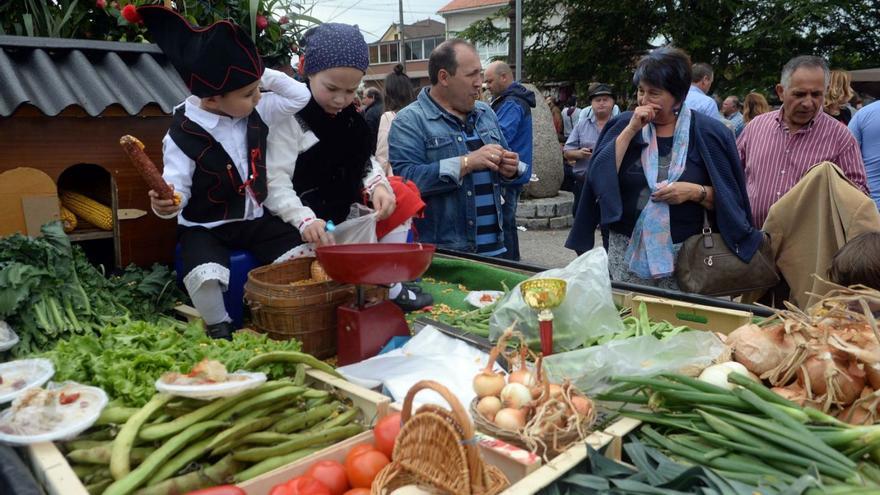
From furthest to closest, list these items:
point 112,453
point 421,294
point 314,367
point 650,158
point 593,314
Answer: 1. point 421,294
2. point 650,158
3. point 593,314
4. point 314,367
5. point 112,453

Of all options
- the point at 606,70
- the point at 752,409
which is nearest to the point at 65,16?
the point at 752,409

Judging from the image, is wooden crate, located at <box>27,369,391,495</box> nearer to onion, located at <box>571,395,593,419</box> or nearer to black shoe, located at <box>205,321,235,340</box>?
A: onion, located at <box>571,395,593,419</box>

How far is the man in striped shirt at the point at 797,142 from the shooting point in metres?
3.95

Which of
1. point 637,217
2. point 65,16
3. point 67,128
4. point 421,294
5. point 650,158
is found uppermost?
point 65,16

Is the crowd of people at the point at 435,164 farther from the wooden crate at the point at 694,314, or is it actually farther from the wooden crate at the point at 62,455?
the wooden crate at the point at 62,455

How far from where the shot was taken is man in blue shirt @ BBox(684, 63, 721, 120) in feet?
19.8

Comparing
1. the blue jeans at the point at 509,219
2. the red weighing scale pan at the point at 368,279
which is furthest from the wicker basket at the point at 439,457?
the blue jeans at the point at 509,219

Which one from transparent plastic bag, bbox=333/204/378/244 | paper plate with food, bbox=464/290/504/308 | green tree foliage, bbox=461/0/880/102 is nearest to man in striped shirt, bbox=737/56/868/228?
paper plate with food, bbox=464/290/504/308

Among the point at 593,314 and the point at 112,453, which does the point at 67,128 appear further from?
the point at 593,314

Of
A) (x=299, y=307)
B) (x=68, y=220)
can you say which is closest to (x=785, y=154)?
(x=299, y=307)

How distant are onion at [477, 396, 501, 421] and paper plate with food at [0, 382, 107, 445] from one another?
1.22m

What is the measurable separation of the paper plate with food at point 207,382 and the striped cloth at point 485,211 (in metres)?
2.59

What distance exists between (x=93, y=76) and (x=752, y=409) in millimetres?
4021

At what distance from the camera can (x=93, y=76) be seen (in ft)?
12.8
